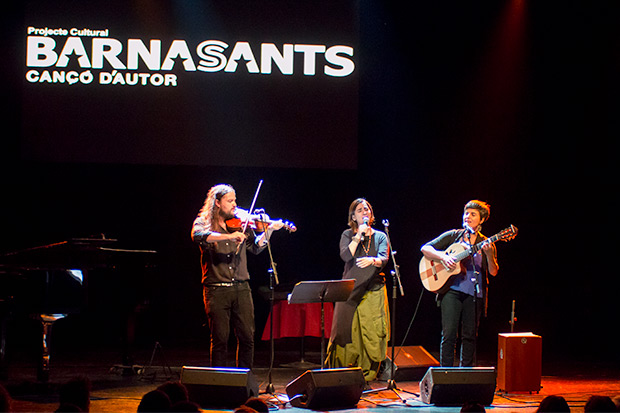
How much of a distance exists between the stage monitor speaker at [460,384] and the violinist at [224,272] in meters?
1.47

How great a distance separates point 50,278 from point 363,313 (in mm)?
2803

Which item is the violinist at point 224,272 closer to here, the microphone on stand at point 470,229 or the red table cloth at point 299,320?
the microphone on stand at point 470,229

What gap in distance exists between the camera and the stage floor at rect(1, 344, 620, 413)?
5441mm

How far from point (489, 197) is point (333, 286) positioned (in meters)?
4.04

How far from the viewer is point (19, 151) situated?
26.6ft

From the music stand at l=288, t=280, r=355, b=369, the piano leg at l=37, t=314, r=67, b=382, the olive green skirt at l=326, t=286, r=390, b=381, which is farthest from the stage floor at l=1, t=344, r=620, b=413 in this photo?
the music stand at l=288, t=280, r=355, b=369

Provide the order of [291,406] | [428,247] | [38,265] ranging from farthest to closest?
[428,247] < [38,265] < [291,406]

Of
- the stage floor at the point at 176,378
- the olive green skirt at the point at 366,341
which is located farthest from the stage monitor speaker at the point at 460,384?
the olive green skirt at the point at 366,341

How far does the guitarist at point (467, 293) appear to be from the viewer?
592 centimetres

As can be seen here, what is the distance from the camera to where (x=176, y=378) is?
6703 millimetres

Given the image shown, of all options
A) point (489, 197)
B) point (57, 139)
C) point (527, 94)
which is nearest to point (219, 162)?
point (57, 139)

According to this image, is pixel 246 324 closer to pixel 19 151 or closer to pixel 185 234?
pixel 185 234

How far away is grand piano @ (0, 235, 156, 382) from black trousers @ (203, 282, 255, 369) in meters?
1.09

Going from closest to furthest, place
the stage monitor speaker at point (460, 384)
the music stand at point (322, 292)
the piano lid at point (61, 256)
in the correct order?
1. the stage monitor speaker at point (460, 384)
2. the music stand at point (322, 292)
3. the piano lid at point (61, 256)
